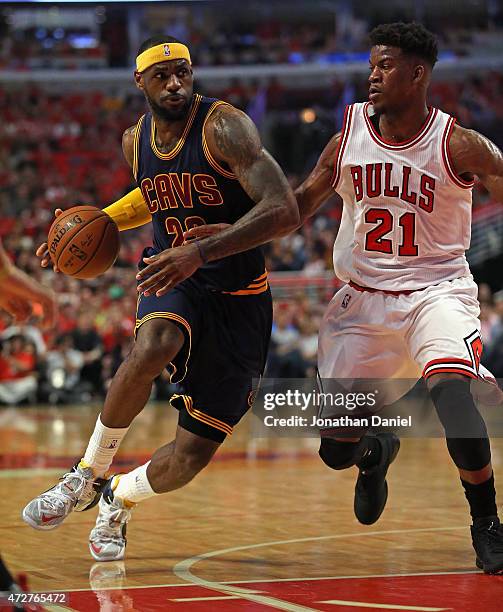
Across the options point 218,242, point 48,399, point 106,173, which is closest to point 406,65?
point 218,242

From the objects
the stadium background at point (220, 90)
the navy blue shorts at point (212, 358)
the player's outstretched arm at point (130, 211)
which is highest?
the stadium background at point (220, 90)

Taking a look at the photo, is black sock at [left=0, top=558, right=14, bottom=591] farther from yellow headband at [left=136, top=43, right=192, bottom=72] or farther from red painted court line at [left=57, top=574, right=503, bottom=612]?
yellow headband at [left=136, top=43, right=192, bottom=72]

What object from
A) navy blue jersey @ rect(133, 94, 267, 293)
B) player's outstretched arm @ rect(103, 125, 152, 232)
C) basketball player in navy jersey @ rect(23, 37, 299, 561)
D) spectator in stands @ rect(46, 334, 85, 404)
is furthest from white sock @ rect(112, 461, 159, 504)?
spectator in stands @ rect(46, 334, 85, 404)

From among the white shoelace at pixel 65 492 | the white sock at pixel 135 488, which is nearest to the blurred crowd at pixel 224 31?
the white sock at pixel 135 488

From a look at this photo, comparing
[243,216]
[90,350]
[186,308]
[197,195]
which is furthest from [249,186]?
[90,350]

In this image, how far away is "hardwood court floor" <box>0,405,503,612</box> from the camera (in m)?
4.18

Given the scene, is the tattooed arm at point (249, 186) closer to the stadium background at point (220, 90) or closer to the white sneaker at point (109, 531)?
the white sneaker at point (109, 531)

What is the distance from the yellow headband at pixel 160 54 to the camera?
5020 mm

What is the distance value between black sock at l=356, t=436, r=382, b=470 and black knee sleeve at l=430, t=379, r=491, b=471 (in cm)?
77

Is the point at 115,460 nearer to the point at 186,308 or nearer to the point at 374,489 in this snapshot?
the point at 374,489

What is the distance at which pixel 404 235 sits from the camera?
16.4ft

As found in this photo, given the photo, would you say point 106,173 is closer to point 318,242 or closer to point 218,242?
point 318,242

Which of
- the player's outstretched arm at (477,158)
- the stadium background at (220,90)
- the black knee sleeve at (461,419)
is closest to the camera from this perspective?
the black knee sleeve at (461,419)

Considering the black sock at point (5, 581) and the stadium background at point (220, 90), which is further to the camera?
the stadium background at point (220, 90)
